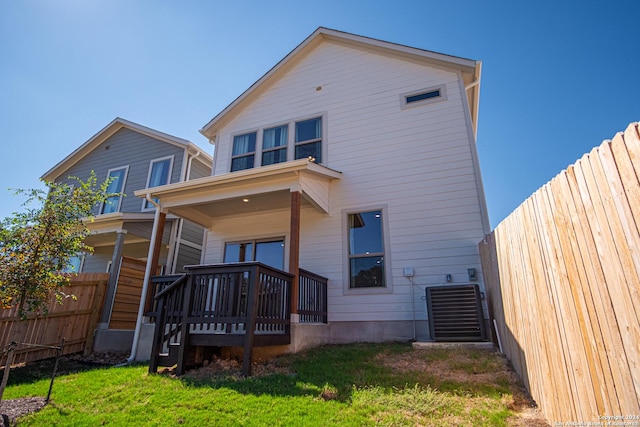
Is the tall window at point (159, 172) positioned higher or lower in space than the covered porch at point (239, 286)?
higher

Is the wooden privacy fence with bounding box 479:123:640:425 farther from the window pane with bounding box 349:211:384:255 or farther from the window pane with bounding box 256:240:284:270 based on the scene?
the window pane with bounding box 256:240:284:270

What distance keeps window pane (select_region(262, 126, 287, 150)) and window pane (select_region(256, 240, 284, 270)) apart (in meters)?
2.72

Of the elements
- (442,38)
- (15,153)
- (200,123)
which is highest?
(442,38)

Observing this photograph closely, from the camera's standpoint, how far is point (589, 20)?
723 cm

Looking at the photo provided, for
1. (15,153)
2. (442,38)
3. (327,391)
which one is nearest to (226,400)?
(327,391)

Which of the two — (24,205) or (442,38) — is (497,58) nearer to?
(442,38)

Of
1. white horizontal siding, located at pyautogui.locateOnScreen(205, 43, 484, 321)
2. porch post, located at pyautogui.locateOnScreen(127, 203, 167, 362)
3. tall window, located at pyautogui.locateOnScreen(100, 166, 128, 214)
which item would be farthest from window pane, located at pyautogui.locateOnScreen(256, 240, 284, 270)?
tall window, located at pyautogui.locateOnScreen(100, 166, 128, 214)

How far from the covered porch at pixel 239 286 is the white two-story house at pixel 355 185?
52 millimetres

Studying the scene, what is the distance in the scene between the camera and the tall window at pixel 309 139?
8570 mm

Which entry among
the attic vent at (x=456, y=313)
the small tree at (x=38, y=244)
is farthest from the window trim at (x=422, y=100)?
the small tree at (x=38, y=244)

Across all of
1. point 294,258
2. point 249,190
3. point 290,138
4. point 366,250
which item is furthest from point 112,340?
point 290,138

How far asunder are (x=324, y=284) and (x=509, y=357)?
3.62 metres

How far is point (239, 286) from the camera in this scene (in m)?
4.88

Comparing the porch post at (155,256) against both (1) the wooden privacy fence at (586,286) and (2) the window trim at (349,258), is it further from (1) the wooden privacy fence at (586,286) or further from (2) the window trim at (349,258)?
(1) the wooden privacy fence at (586,286)
